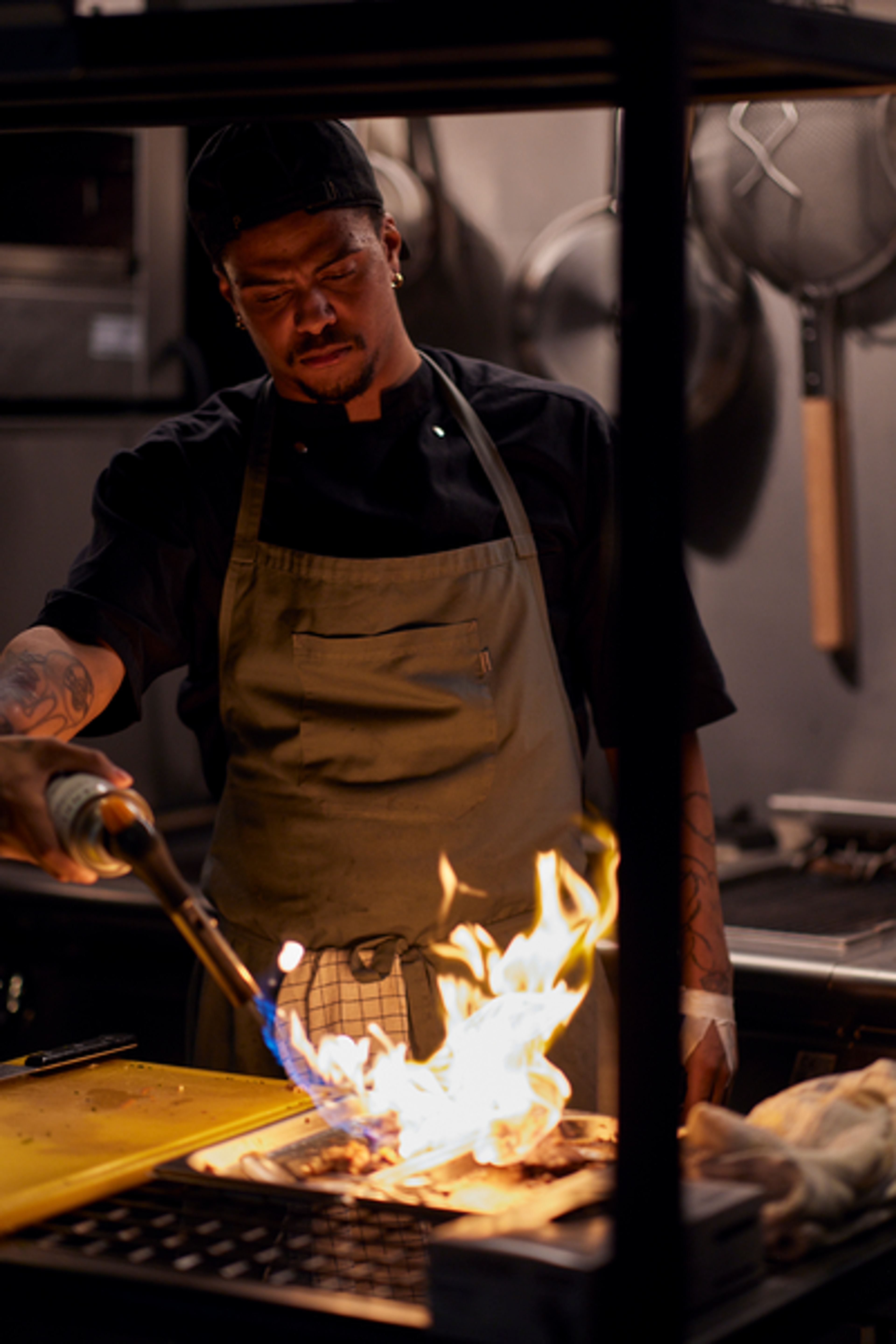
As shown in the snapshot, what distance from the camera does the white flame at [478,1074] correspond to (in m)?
1.29

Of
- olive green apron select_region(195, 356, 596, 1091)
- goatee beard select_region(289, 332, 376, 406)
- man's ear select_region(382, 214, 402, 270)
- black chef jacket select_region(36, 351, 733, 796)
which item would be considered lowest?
olive green apron select_region(195, 356, 596, 1091)

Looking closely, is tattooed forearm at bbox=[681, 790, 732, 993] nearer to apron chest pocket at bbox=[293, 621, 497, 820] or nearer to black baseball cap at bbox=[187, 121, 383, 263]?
apron chest pocket at bbox=[293, 621, 497, 820]

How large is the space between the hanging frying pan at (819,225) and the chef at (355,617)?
85cm

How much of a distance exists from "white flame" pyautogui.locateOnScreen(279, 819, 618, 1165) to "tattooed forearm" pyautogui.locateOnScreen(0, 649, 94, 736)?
0.36 meters

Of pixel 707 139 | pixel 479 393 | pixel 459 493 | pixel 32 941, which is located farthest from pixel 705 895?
pixel 707 139

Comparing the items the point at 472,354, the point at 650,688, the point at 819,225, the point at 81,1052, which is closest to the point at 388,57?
the point at 650,688

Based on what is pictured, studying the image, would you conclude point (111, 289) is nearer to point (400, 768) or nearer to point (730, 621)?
point (730, 621)

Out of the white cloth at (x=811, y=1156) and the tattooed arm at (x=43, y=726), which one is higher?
the tattooed arm at (x=43, y=726)

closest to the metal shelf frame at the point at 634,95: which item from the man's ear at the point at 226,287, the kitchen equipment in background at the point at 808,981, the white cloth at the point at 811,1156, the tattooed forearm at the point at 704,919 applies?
the white cloth at the point at 811,1156

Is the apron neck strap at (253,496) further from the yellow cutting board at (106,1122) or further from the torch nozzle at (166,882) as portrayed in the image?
the torch nozzle at (166,882)

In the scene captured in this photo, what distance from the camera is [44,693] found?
1.62 meters

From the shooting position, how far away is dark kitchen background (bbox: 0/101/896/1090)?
8.81 ft

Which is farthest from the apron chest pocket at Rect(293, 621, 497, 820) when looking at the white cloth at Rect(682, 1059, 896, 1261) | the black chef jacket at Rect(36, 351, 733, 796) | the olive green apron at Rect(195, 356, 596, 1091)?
the white cloth at Rect(682, 1059, 896, 1261)

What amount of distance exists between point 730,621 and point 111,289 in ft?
4.11
